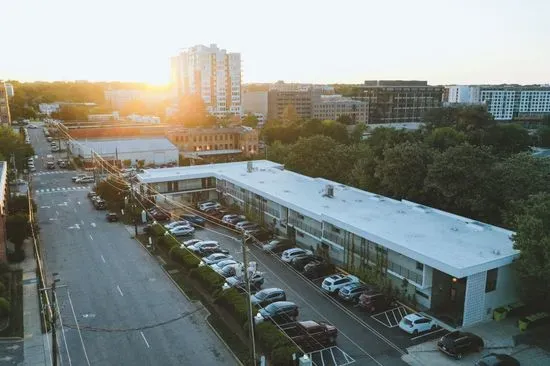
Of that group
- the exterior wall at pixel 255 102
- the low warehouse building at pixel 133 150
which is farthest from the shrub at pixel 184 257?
the exterior wall at pixel 255 102

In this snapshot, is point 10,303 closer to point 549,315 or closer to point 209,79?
point 549,315

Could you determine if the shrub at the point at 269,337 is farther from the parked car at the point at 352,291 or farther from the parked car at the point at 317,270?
the parked car at the point at 317,270

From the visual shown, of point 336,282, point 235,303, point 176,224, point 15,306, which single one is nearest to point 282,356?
point 235,303

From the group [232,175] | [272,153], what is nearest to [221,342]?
[232,175]

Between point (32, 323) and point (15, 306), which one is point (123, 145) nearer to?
point (15, 306)

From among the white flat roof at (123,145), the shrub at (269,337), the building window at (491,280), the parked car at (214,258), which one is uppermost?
the white flat roof at (123,145)

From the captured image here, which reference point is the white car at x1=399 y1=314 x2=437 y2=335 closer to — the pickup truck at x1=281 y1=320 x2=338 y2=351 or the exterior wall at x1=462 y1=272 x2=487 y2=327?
the exterior wall at x1=462 y1=272 x2=487 y2=327
